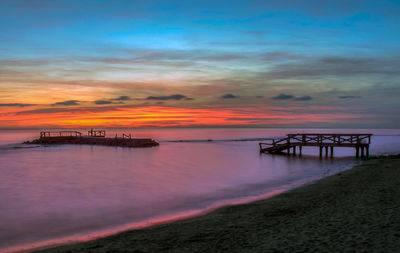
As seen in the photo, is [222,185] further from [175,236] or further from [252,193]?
[175,236]

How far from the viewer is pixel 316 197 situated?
13.1 metres

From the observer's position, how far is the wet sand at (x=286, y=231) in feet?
23.2

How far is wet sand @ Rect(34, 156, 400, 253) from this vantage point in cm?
707

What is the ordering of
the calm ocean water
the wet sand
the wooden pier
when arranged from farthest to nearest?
the wooden pier
the calm ocean water
the wet sand

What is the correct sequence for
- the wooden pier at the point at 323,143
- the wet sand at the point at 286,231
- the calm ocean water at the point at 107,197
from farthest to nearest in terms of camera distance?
the wooden pier at the point at 323,143, the calm ocean water at the point at 107,197, the wet sand at the point at 286,231

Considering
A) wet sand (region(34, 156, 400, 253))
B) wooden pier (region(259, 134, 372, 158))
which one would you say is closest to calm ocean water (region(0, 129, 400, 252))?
wet sand (region(34, 156, 400, 253))

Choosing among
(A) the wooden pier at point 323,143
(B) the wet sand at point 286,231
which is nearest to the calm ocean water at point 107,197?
(B) the wet sand at point 286,231

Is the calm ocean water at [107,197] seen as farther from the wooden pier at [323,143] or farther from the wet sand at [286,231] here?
the wooden pier at [323,143]

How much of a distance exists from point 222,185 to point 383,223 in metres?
13.5

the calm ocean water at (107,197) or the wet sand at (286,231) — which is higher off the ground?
the wet sand at (286,231)

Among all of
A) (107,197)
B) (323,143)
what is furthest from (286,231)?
(323,143)

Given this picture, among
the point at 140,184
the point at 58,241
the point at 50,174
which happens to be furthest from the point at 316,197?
the point at 50,174

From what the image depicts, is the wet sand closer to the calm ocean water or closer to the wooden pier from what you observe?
the calm ocean water

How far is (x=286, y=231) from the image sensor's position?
27.2 ft
